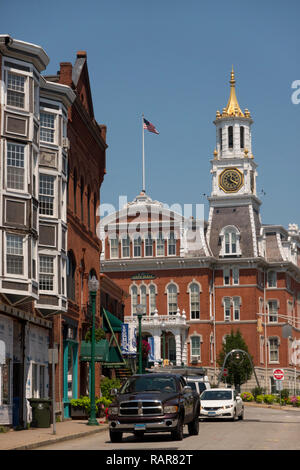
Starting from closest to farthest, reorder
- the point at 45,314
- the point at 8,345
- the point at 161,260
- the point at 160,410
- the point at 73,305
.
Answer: the point at 160,410 → the point at 8,345 → the point at 45,314 → the point at 73,305 → the point at 161,260

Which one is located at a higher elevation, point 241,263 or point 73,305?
point 241,263

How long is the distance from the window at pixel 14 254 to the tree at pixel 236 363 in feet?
194

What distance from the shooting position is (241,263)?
97375 millimetres

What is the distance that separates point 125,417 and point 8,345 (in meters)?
8.15

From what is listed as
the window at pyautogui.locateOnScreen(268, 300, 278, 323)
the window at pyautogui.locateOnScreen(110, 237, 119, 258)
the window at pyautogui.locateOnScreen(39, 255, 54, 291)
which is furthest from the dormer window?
the window at pyautogui.locateOnScreen(39, 255, 54, 291)

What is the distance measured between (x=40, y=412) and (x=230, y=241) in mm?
67848

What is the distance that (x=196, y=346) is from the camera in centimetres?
9569

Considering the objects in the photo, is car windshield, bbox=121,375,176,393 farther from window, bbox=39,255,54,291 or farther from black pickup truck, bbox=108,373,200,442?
window, bbox=39,255,54,291

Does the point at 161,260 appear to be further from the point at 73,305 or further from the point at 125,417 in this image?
the point at 125,417

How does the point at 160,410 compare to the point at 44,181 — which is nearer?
the point at 160,410

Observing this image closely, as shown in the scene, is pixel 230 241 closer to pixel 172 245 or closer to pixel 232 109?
pixel 172 245

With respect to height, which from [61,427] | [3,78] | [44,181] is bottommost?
[61,427]
